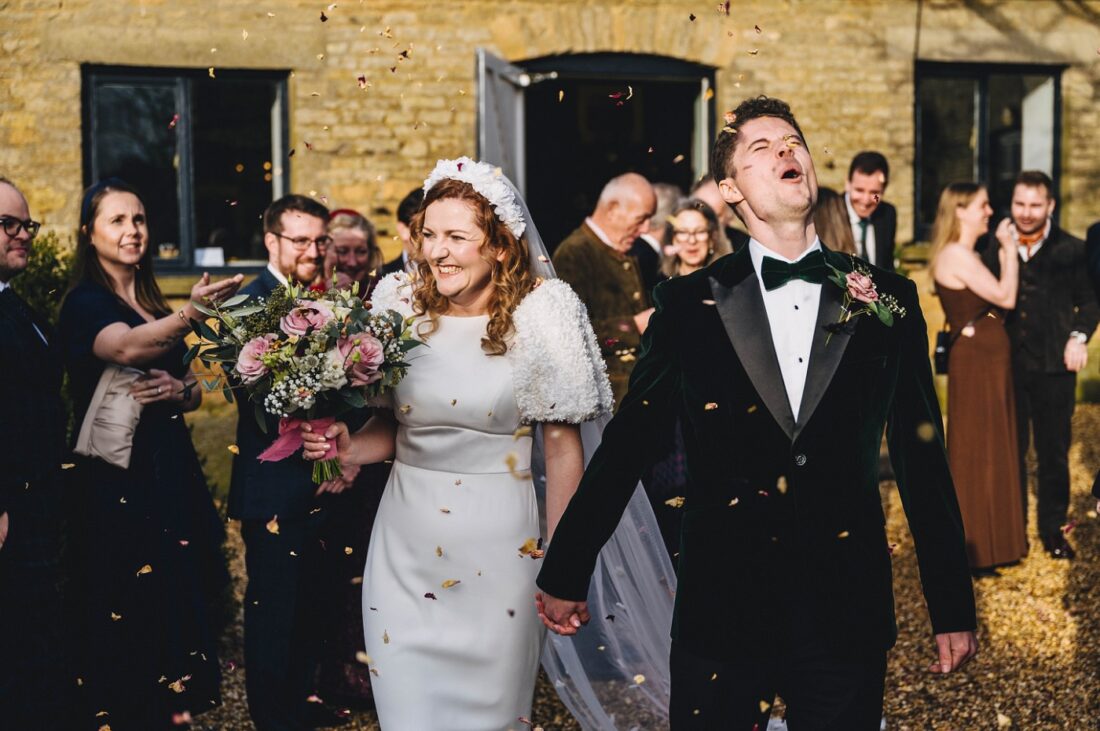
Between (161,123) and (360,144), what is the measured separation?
165 cm

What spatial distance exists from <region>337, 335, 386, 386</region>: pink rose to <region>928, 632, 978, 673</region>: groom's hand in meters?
1.56

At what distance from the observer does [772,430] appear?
2.79 m

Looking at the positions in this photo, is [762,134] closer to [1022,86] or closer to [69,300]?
[69,300]

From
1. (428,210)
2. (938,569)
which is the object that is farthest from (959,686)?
(428,210)

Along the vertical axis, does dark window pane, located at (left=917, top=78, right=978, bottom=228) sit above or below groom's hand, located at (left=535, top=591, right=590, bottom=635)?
above

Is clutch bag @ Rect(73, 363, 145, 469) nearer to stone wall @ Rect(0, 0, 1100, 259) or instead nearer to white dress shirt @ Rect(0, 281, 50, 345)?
white dress shirt @ Rect(0, 281, 50, 345)

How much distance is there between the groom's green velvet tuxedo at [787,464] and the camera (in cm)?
278

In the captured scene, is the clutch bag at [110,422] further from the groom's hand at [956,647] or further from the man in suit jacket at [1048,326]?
the man in suit jacket at [1048,326]

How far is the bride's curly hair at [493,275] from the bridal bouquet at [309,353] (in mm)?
132

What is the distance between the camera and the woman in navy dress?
4.42 m

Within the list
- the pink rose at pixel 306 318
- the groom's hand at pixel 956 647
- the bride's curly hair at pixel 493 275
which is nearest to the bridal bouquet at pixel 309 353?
the pink rose at pixel 306 318

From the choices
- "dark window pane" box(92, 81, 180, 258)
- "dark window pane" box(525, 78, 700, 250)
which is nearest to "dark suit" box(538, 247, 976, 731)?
"dark window pane" box(92, 81, 180, 258)

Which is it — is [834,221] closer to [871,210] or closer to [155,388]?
[871,210]

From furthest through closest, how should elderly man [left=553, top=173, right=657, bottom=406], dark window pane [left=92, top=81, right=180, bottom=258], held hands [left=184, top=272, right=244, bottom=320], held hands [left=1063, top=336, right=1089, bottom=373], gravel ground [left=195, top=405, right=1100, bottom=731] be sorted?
1. dark window pane [left=92, top=81, right=180, bottom=258]
2. held hands [left=1063, top=336, right=1089, bottom=373]
3. elderly man [left=553, top=173, right=657, bottom=406]
4. gravel ground [left=195, top=405, right=1100, bottom=731]
5. held hands [left=184, top=272, right=244, bottom=320]
